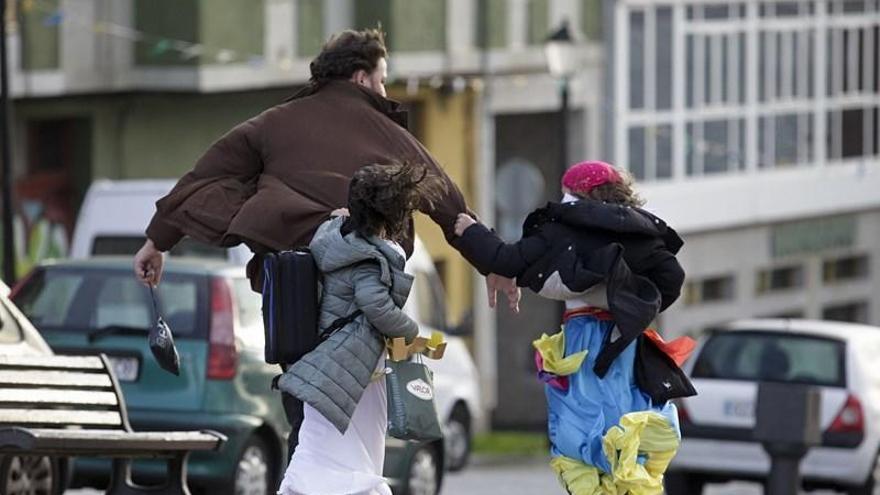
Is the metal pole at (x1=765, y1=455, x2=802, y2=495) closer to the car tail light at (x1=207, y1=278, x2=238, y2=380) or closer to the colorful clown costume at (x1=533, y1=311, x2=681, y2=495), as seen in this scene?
the car tail light at (x1=207, y1=278, x2=238, y2=380)

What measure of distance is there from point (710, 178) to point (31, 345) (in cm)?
3004

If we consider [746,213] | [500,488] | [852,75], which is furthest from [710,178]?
[500,488]

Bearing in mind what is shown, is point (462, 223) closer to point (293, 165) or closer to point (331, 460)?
point (293, 165)

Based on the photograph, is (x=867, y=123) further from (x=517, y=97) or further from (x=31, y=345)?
(x=31, y=345)

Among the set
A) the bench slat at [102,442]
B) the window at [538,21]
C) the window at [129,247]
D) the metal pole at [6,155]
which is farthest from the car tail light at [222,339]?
the window at [538,21]

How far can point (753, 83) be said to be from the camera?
4266cm

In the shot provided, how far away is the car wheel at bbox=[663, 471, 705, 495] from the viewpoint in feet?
67.3

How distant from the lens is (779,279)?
147 ft

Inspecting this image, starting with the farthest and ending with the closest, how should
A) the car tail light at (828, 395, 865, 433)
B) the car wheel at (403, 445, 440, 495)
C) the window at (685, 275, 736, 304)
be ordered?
the window at (685, 275, 736, 304), the car tail light at (828, 395, 865, 433), the car wheel at (403, 445, 440, 495)

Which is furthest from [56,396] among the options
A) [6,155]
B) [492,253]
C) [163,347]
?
[6,155]

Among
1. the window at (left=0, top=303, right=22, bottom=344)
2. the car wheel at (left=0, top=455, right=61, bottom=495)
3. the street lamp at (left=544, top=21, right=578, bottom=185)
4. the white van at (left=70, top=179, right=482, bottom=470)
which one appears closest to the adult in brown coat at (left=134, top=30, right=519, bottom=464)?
the car wheel at (left=0, top=455, right=61, bottom=495)

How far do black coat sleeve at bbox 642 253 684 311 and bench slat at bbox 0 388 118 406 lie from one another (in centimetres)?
290

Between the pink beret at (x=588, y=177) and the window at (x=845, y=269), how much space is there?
120ft

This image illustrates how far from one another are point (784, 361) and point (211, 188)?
1092 cm
